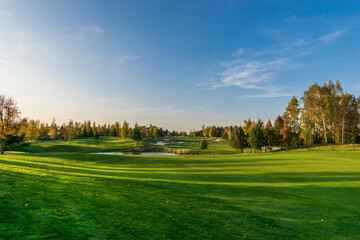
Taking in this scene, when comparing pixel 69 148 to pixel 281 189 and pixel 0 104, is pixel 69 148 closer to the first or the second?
pixel 0 104

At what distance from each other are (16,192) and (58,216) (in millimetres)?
3632

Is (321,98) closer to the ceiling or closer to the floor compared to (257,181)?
closer to the ceiling

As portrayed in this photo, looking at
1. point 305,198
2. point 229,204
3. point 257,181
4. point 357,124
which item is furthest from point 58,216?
point 357,124

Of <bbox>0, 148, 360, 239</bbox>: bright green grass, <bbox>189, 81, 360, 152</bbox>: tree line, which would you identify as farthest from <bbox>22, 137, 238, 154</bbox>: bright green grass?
<bbox>0, 148, 360, 239</bbox>: bright green grass

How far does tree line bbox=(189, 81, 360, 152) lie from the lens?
5575cm

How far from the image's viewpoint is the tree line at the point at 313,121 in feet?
183

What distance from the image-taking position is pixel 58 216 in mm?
6480

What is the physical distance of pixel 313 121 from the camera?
61.8 m

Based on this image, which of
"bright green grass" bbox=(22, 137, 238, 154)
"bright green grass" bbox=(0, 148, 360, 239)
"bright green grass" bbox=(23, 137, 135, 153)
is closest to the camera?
"bright green grass" bbox=(0, 148, 360, 239)

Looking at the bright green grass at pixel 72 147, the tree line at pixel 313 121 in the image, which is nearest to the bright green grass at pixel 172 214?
the tree line at pixel 313 121

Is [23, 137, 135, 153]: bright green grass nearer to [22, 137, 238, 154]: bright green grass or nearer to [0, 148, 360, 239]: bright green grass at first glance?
[22, 137, 238, 154]: bright green grass

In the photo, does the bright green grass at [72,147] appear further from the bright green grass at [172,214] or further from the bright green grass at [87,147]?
the bright green grass at [172,214]

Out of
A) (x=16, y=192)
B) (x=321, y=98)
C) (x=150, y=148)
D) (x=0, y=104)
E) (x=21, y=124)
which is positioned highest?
(x=321, y=98)

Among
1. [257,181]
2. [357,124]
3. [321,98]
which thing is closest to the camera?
[257,181]
